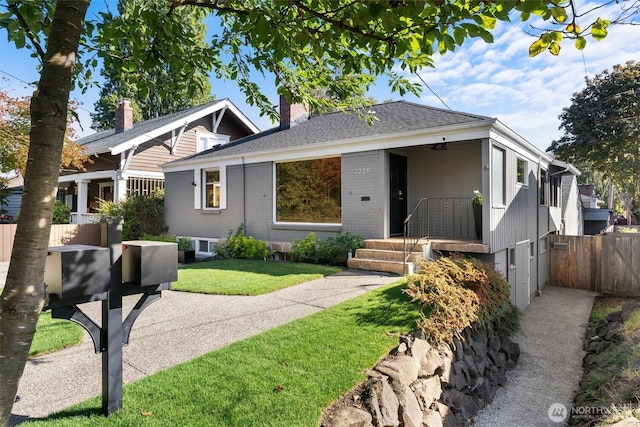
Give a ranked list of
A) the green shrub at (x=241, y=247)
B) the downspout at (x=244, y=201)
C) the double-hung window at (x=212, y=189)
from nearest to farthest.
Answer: the green shrub at (x=241, y=247) → the downspout at (x=244, y=201) → the double-hung window at (x=212, y=189)

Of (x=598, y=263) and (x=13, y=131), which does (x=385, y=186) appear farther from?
(x=13, y=131)

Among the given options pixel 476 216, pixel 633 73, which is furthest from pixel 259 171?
pixel 633 73

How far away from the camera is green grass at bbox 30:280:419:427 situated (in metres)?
3.06

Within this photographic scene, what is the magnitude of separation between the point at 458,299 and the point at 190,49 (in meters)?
5.00

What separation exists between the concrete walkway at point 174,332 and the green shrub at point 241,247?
12.5 feet

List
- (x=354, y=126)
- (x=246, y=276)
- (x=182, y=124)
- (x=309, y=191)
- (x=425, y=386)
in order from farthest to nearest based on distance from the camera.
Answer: (x=182, y=124) < (x=354, y=126) < (x=309, y=191) < (x=246, y=276) < (x=425, y=386)

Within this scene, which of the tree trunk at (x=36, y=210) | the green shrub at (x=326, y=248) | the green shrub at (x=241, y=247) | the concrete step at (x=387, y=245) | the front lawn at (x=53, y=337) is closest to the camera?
the tree trunk at (x=36, y=210)

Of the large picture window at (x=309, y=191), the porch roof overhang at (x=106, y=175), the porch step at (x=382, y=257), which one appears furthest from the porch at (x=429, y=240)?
the porch roof overhang at (x=106, y=175)

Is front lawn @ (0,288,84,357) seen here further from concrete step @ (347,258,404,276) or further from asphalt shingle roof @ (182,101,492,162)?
asphalt shingle roof @ (182,101,492,162)

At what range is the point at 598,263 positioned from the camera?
13891mm

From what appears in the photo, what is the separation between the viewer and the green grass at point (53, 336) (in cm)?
448

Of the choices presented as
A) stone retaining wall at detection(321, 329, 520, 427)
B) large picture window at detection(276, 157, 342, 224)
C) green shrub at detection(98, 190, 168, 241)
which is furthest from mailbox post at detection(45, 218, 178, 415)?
green shrub at detection(98, 190, 168, 241)

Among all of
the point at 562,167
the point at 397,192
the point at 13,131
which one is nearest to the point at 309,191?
the point at 397,192

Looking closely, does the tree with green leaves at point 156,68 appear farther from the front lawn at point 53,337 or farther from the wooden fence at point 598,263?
the wooden fence at point 598,263
